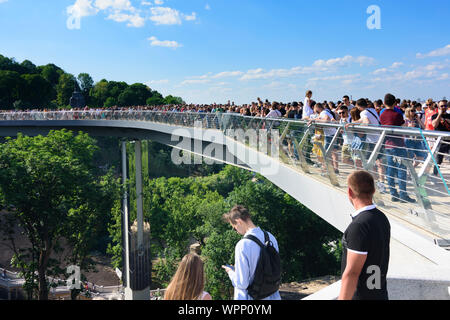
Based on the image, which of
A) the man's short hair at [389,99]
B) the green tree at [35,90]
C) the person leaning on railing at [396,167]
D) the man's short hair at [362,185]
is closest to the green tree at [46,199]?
the man's short hair at [389,99]

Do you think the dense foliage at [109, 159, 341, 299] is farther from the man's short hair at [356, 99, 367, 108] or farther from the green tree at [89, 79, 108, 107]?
the green tree at [89, 79, 108, 107]

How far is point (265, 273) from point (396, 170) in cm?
305

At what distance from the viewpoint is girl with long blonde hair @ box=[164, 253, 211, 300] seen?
2709 mm

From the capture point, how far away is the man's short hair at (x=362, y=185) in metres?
2.79

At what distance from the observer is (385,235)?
8.94 feet

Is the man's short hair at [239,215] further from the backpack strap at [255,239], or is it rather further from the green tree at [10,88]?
the green tree at [10,88]

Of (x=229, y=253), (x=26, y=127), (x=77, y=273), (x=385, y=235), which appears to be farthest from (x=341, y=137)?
(x=26, y=127)

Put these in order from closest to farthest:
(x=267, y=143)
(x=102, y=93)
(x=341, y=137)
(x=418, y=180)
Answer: (x=418, y=180) → (x=341, y=137) → (x=267, y=143) → (x=102, y=93)

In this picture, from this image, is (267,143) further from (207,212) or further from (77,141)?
(207,212)

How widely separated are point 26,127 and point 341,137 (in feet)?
147

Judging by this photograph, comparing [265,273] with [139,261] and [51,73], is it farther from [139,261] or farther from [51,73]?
[51,73]

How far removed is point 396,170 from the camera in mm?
5145

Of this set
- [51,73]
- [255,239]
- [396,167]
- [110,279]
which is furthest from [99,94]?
[255,239]
